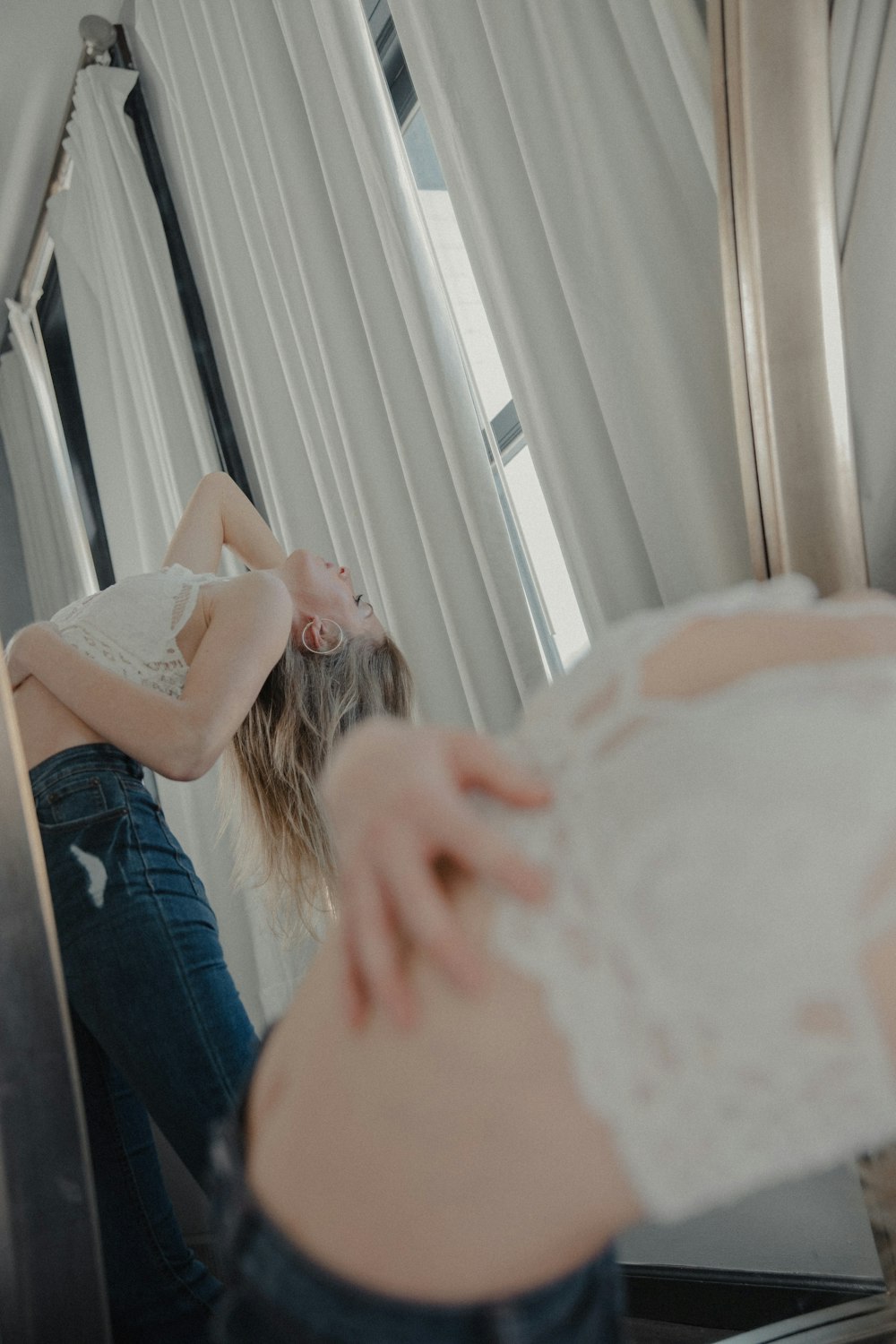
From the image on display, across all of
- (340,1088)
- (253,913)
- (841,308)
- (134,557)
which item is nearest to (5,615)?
(134,557)

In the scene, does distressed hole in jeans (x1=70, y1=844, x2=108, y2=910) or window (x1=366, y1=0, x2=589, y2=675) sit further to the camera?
window (x1=366, y1=0, x2=589, y2=675)

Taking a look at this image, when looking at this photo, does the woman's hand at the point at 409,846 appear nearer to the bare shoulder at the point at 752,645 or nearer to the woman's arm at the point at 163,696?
the bare shoulder at the point at 752,645

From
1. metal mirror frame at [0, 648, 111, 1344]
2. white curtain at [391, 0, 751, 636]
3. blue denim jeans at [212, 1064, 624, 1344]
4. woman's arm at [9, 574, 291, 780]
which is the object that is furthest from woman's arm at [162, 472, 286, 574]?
blue denim jeans at [212, 1064, 624, 1344]

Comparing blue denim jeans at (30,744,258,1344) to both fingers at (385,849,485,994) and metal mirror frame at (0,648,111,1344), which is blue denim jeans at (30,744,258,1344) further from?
fingers at (385,849,485,994)

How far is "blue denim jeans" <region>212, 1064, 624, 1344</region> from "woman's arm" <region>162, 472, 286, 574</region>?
0.93 meters

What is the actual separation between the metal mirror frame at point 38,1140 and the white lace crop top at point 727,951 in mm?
525

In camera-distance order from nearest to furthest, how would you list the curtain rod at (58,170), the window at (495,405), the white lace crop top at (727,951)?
1. the white lace crop top at (727,951)
2. the curtain rod at (58,170)
3. the window at (495,405)

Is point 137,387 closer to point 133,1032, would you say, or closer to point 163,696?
point 163,696

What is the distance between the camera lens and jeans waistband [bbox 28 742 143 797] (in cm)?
87

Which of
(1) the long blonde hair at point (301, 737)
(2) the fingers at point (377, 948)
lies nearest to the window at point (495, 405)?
(1) the long blonde hair at point (301, 737)

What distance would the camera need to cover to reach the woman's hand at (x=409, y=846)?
35cm

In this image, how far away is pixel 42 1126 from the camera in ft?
2.39

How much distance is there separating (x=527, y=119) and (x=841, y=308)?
49 cm

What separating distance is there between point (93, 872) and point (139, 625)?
269 millimetres
